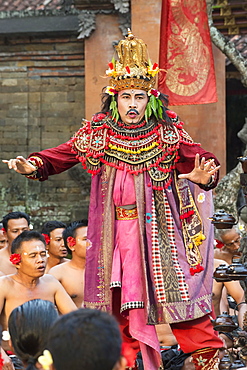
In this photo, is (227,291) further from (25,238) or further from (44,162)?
(44,162)

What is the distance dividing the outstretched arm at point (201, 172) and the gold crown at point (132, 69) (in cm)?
83

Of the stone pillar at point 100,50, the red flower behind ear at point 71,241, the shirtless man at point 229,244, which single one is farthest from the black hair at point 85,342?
the stone pillar at point 100,50

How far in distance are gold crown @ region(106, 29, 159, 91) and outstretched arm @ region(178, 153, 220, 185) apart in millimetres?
833

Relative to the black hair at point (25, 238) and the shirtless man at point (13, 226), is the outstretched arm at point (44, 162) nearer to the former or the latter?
the black hair at point (25, 238)

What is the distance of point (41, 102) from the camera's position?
44.7 feet

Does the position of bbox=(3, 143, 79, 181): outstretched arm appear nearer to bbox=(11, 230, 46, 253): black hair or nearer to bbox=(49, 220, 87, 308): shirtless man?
bbox=(11, 230, 46, 253): black hair

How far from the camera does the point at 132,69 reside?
599cm

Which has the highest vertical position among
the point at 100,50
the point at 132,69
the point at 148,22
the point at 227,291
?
the point at 148,22

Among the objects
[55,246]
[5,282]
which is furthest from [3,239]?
[5,282]

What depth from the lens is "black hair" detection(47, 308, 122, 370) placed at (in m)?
2.76

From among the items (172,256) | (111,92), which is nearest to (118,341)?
(172,256)

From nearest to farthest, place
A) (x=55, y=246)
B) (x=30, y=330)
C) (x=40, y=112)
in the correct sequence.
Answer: (x=30, y=330) < (x=55, y=246) < (x=40, y=112)

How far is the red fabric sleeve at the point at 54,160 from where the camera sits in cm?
586

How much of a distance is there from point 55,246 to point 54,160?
8.23ft
